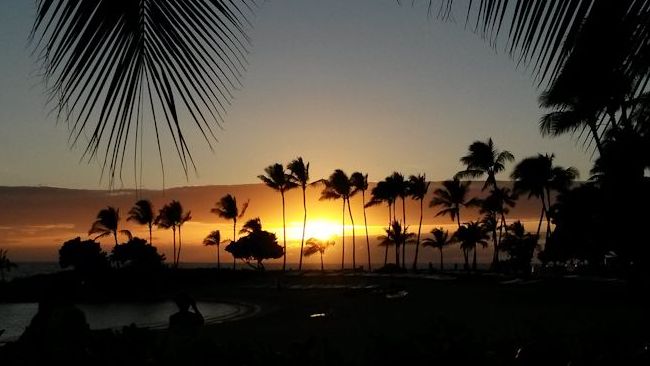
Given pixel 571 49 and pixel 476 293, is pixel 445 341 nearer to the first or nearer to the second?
pixel 571 49

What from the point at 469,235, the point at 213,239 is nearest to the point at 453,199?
the point at 469,235

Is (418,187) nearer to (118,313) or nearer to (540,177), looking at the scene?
(540,177)

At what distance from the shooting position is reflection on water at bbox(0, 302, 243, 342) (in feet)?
104

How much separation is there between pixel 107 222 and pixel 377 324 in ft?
198

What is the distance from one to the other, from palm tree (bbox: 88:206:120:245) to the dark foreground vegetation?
44.4 feet

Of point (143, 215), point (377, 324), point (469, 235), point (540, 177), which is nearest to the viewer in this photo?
point (377, 324)

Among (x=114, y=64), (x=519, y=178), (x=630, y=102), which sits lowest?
(x=630, y=102)

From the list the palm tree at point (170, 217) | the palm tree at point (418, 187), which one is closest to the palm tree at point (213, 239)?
the palm tree at point (170, 217)

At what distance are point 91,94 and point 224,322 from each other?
72.2 ft

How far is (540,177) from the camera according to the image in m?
50.8

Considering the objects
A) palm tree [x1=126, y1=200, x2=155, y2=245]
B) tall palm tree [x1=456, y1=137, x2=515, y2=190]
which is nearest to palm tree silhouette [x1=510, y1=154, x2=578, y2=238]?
tall palm tree [x1=456, y1=137, x2=515, y2=190]

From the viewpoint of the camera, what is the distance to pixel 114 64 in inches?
53.7

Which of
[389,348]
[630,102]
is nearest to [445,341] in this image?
[389,348]

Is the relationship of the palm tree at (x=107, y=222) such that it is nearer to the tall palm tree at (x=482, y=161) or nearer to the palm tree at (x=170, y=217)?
the palm tree at (x=170, y=217)
